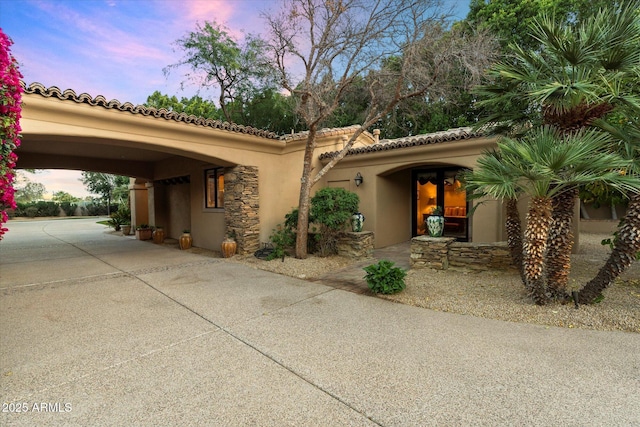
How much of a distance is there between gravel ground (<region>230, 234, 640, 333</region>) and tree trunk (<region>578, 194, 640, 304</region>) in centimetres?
22

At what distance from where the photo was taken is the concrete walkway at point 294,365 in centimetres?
233

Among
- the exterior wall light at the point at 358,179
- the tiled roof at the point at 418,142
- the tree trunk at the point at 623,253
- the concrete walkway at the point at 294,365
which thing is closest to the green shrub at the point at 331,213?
the exterior wall light at the point at 358,179

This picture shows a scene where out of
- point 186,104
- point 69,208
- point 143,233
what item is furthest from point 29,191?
point 143,233

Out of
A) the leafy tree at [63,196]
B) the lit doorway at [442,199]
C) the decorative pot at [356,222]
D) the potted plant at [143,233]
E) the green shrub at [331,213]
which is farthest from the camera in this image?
the leafy tree at [63,196]

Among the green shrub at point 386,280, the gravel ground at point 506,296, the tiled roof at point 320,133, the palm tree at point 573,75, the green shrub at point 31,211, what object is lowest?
the gravel ground at point 506,296

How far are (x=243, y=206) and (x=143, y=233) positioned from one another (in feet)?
23.8

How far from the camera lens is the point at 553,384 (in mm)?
2641

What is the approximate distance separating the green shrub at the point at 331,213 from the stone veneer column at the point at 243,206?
2034 millimetres

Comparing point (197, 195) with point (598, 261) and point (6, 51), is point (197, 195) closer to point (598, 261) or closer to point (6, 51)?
point (6, 51)

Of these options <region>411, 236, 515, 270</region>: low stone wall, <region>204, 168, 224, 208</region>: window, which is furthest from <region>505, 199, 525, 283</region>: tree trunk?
<region>204, 168, 224, 208</region>: window

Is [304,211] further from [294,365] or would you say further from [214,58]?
[214,58]

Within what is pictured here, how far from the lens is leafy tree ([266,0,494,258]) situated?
7.20m

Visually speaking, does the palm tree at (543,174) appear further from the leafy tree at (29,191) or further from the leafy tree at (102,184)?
the leafy tree at (29,191)

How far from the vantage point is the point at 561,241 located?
444 centimetres
